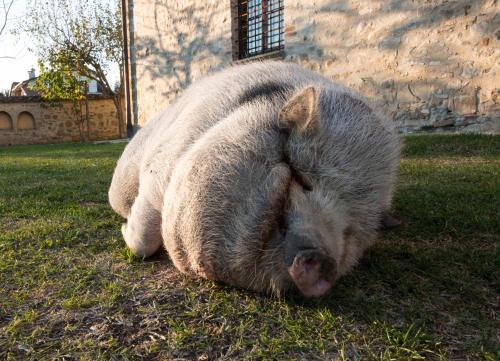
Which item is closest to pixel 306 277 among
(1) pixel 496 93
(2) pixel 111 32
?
(1) pixel 496 93

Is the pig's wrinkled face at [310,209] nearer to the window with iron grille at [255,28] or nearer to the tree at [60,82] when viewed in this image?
the window with iron grille at [255,28]

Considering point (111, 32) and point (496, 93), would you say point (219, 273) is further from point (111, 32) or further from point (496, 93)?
point (111, 32)

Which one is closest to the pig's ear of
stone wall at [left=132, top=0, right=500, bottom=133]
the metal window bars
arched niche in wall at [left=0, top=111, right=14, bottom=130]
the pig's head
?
the pig's head

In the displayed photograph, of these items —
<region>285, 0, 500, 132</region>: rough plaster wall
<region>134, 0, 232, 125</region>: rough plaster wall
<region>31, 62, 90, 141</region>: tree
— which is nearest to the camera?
<region>285, 0, 500, 132</region>: rough plaster wall

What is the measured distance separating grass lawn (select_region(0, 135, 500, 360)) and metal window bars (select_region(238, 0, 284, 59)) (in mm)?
8700

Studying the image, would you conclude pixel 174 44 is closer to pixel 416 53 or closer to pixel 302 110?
pixel 416 53

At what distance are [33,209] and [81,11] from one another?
2358 centimetres

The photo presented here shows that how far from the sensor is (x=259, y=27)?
11117 millimetres

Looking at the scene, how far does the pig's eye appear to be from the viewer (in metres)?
1.70

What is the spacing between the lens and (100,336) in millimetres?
1637

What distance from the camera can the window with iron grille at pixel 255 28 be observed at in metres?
10.9

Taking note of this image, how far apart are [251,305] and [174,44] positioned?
470 inches

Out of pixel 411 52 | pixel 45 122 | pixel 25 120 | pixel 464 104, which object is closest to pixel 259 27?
pixel 411 52

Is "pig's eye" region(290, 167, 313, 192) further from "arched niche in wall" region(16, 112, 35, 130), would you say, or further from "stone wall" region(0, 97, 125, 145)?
"arched niche in wall" region(16, 112, 35, 130)
